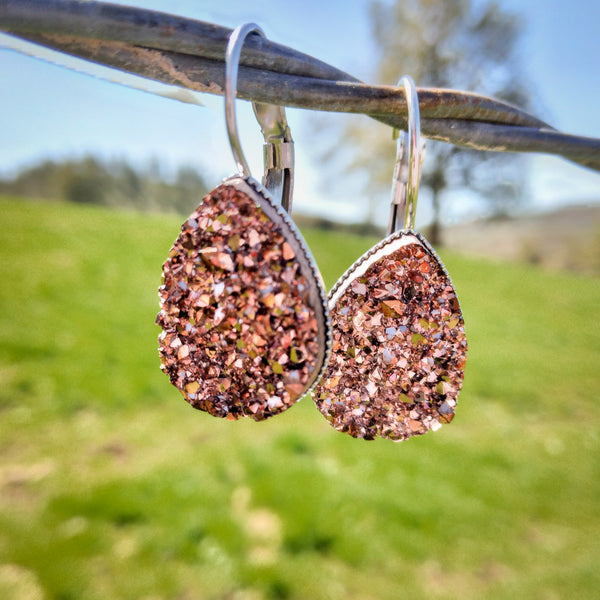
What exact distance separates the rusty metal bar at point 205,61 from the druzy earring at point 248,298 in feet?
0.17

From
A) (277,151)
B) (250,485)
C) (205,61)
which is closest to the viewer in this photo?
(205,61)

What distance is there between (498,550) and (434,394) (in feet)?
11.1

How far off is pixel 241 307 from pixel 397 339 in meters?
0.25

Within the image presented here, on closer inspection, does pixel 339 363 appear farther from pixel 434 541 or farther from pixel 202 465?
pixel 202 465

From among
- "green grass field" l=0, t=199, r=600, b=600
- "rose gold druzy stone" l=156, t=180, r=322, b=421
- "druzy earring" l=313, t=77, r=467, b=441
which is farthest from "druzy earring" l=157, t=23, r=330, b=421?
"green grass field" l=0, t=199, r=600, b=600

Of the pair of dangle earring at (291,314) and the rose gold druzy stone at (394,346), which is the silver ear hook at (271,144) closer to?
the pair of dangle earring at (291,314)

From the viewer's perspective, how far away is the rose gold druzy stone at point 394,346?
801mm

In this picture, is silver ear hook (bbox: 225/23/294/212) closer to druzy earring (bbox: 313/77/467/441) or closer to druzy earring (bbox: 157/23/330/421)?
druzy earring (bbox: 157/23/330/421)

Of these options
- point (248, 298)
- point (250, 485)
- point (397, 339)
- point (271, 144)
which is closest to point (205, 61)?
point (271, 144)

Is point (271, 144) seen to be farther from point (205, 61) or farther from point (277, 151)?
point (205, 61)

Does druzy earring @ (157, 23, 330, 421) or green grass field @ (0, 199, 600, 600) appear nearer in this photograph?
druzy earring @ (157, 23, 330, 421)

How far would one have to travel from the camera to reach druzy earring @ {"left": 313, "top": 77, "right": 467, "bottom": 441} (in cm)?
80

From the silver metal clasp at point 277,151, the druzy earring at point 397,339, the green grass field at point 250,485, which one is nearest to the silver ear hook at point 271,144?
the silver metal clasp at point 277,151

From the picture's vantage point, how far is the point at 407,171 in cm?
85
